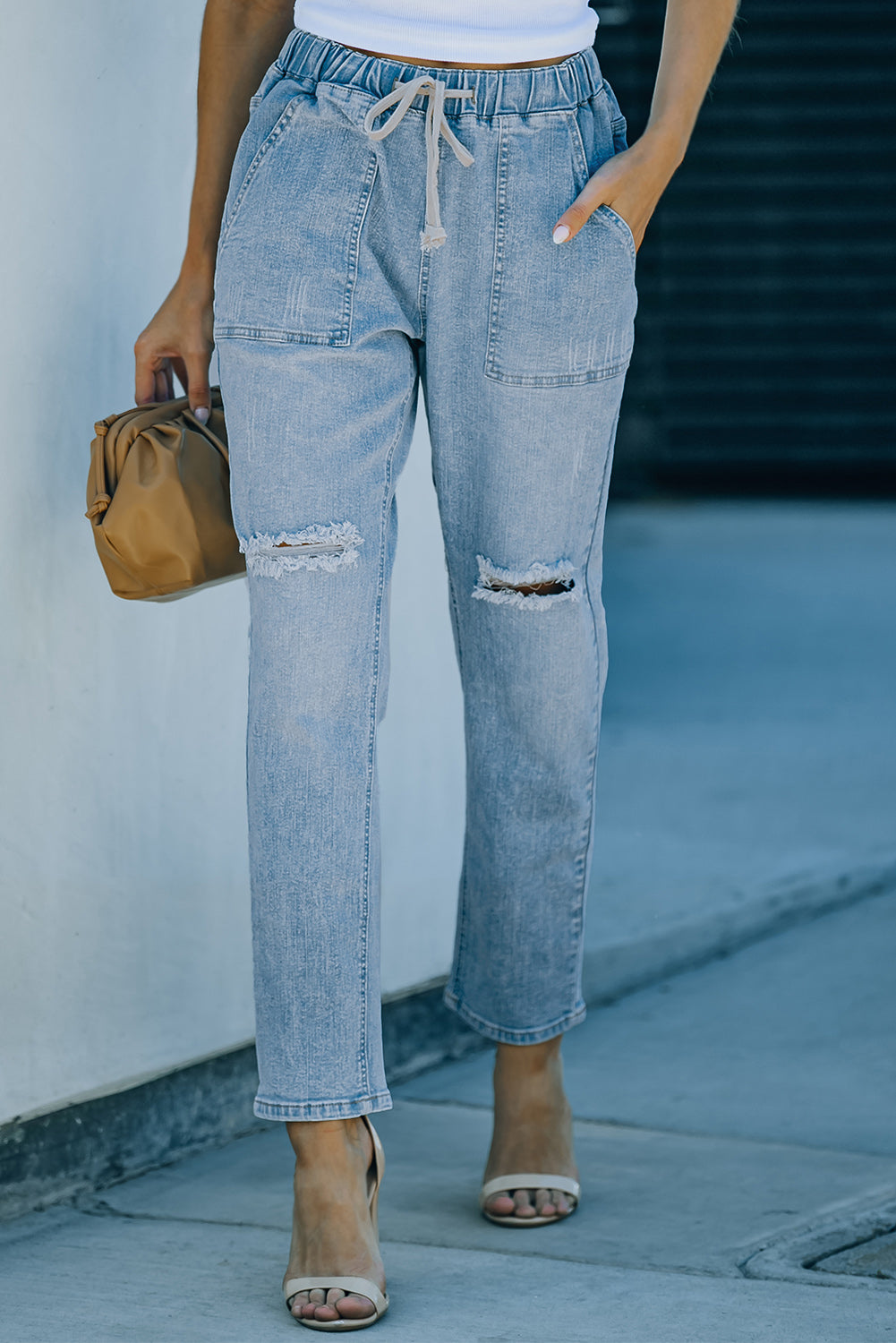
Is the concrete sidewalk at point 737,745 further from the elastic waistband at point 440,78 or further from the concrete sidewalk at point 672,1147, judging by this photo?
the elastic waistband at point 440,78

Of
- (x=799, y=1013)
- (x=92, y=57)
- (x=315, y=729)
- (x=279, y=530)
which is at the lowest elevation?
(x=799, y=1013)

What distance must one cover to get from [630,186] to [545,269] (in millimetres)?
114

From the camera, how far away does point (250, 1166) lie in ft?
6.25

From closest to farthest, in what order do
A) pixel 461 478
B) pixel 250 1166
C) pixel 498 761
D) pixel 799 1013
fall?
pixel 461 478 → pixel 498 761 → pixel 250 1166 → pixel 799 1013

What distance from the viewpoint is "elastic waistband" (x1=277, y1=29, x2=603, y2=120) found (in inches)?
59.9

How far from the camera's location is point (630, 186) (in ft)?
5.14

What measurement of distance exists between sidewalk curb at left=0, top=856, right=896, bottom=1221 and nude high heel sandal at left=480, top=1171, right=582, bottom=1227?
37 cm

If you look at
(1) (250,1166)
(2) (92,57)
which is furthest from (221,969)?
(2) (92,57)

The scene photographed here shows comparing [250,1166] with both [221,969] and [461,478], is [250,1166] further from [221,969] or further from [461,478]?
[461,478]

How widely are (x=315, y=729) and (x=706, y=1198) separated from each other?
659 mm

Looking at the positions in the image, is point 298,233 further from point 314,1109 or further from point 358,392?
point 314,1109

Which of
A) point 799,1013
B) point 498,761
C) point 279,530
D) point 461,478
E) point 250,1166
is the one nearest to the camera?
point 279,530

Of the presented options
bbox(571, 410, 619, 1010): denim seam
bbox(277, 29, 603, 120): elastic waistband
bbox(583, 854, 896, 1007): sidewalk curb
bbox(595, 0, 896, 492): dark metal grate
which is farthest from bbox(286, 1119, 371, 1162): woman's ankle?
bbox(595, 0, 896, 492): dark metal grate

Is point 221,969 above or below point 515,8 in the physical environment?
below
